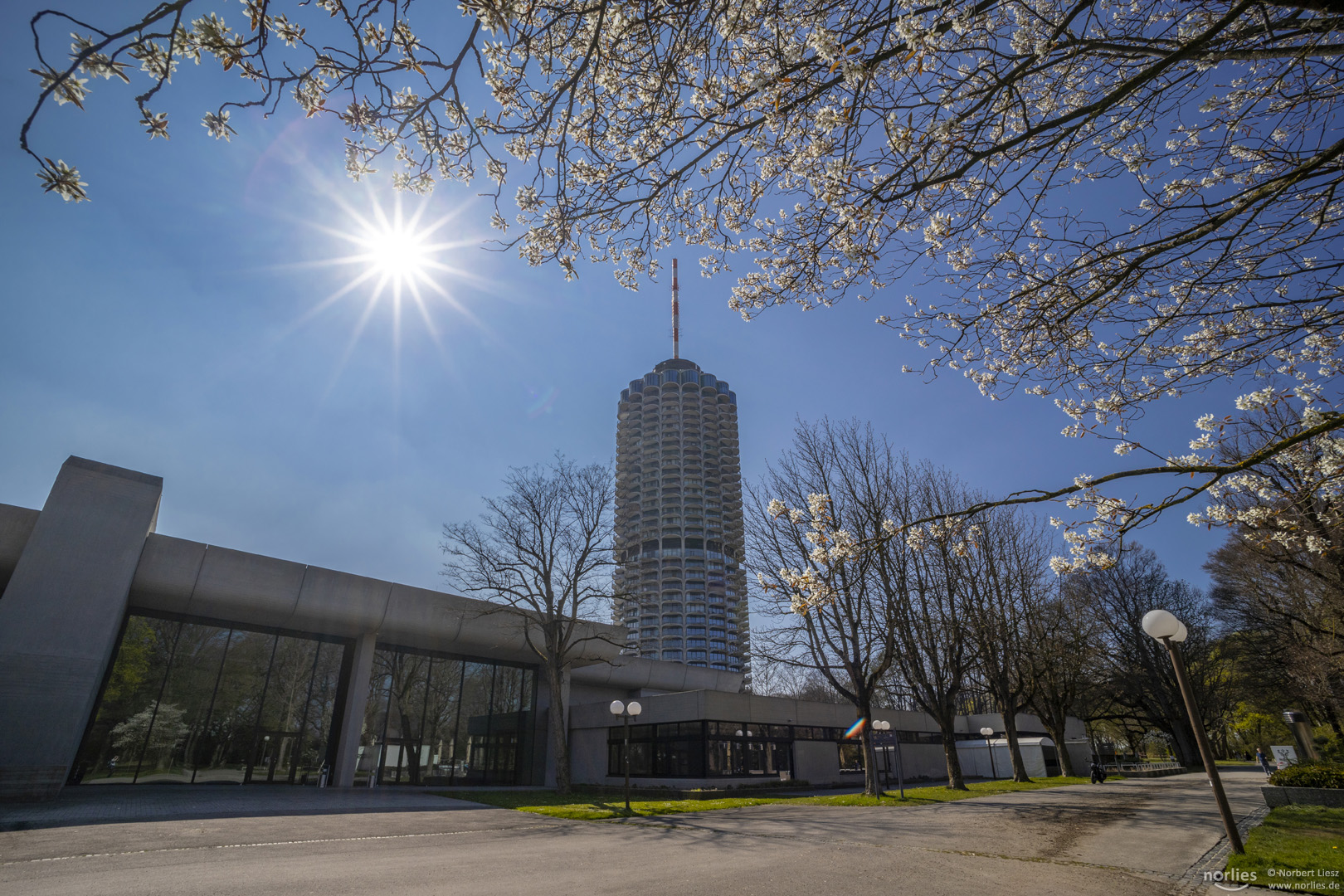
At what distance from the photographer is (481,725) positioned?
82.0 ft

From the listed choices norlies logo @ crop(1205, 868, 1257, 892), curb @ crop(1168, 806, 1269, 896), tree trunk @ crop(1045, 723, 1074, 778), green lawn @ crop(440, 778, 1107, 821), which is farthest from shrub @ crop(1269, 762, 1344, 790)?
tree trunk @ crop(1045, 723, 1074, 778)

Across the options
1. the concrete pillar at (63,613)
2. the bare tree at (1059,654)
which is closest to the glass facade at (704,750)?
the bare tree at (1059,654)

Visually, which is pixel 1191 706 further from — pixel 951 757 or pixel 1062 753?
pixel 1062 753

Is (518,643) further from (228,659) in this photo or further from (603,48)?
(603,48)

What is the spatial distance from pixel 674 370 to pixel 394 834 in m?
101

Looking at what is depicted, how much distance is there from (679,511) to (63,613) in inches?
3274

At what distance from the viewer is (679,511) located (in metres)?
95.8

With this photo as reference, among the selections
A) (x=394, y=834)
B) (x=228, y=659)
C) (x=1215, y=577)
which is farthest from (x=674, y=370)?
(x=394, y=834)

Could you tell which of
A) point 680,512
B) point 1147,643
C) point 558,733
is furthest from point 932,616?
point 680,512

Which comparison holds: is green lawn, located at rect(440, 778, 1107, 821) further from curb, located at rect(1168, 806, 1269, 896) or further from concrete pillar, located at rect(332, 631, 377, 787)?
curb, located at rect(1168, 806, 1269, 896)

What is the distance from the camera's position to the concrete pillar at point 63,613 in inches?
534

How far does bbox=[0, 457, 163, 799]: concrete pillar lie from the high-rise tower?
220 ft

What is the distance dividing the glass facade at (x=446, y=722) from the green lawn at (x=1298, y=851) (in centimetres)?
2350

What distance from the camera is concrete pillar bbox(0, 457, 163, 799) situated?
13570mm
